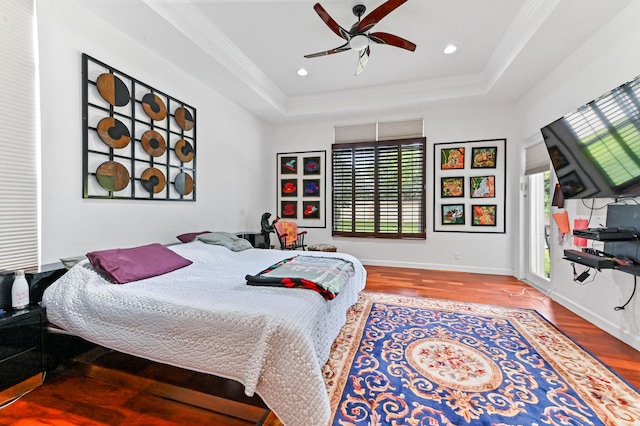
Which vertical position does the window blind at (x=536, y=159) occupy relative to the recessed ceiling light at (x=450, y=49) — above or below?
below

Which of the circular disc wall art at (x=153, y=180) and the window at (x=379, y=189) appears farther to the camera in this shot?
the window at (x=379, y=189)

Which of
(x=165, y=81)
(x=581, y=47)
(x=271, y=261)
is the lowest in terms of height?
(x=271, y=261)

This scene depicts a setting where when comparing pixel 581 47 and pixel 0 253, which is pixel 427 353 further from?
pixel 581 47

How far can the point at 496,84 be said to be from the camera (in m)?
3.68

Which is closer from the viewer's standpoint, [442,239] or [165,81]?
[165,81]

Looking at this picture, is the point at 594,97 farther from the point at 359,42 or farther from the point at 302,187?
the point at 302,187

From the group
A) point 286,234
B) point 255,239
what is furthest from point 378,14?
point 286,234

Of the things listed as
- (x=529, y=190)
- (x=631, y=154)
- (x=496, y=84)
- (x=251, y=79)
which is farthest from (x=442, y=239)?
(x=251, y=79)

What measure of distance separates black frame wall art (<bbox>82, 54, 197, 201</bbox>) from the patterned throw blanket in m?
1.79

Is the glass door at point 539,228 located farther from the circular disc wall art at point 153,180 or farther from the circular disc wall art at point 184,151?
the circular disc wall art at point 153,180

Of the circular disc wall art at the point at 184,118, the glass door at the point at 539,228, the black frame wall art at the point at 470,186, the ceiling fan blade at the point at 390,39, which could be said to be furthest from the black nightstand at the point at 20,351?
the glass door at the point at 539,228

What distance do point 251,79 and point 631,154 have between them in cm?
407

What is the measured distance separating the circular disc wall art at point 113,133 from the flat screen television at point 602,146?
4.18 meters

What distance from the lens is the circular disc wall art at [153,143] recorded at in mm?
2815
